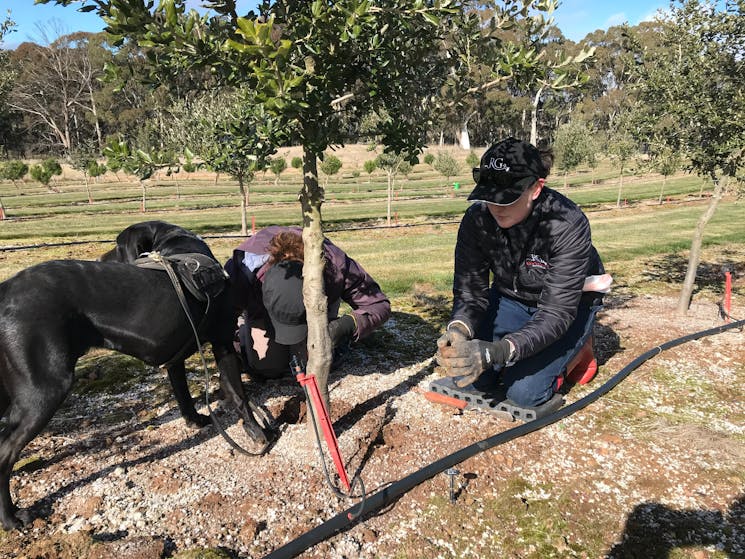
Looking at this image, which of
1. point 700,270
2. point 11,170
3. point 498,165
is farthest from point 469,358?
point 11,170

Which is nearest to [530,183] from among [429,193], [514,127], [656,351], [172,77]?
[172,77]

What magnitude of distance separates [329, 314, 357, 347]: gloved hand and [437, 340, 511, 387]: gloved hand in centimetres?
86

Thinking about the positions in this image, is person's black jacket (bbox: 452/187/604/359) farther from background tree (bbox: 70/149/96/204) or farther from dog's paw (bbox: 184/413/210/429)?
background tree (bbox: 70/149/96/204)

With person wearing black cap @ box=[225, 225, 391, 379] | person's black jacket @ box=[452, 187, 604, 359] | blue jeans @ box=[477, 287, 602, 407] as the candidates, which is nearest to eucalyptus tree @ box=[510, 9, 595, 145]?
person's black jacket @ box=[452, 187, 604, 359]

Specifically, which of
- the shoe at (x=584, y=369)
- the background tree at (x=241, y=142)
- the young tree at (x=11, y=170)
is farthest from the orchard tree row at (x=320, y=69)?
the young tree at (x=11, y=170)

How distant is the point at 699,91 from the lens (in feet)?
21.3

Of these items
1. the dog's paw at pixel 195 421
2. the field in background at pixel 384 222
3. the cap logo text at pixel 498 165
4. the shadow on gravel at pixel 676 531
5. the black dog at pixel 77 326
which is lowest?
the field in background at pixel 384 222

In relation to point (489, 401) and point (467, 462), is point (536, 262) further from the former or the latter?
point (467, 462)

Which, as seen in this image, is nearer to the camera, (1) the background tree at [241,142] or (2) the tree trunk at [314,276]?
(1) the background tree at [241,142]

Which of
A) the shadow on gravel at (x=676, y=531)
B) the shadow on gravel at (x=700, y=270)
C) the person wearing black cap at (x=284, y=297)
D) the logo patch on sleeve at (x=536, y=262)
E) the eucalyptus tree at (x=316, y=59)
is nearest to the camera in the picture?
the eucalyptus tree at (x=316, y=59)

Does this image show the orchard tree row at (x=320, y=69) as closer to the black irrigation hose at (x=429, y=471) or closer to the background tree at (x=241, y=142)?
the background tree at (x=241, y=142)

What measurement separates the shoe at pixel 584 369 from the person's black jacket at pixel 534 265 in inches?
23.2

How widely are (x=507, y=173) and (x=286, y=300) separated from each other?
5.88ft

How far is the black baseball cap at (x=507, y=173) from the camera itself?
3607 millimetres
